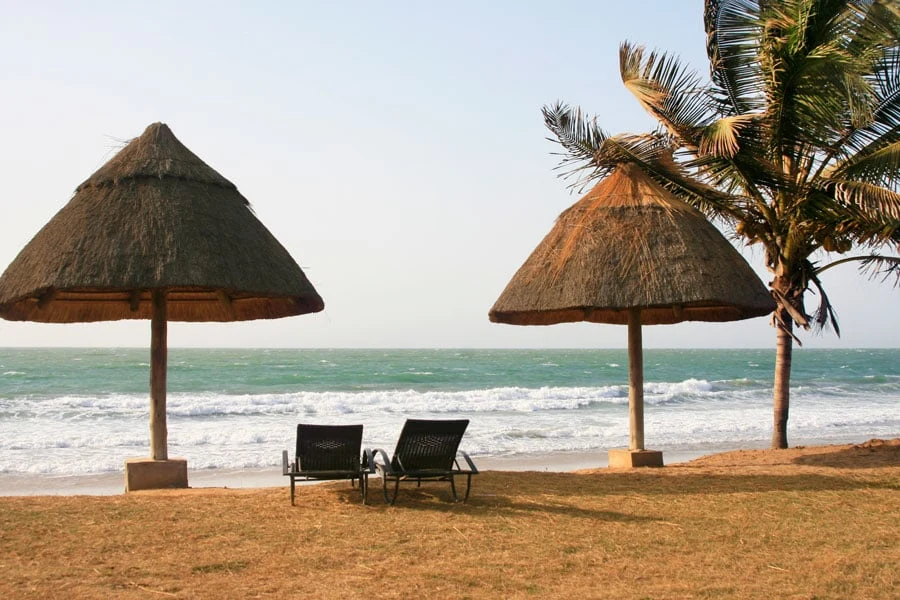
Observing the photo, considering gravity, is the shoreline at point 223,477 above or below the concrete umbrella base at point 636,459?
below

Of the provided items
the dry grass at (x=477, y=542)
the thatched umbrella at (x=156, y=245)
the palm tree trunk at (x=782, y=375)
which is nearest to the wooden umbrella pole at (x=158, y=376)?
the thatched umbrella at (x=156, y=245)

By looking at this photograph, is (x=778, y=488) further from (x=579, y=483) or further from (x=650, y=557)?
(x=650, y=557)

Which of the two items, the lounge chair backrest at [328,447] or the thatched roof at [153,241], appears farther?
the thatched roof at [153,241]

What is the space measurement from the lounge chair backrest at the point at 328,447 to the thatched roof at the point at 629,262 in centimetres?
294

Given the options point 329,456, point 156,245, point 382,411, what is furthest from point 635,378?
point 382,411

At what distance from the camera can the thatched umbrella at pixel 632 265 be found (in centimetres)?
897

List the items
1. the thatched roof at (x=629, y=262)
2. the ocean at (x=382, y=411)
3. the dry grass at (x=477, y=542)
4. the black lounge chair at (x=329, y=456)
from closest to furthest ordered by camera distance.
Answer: the dry grass at (x=477, y=542) → the black lounge chair at (x=329, y=456) → the thatched roof at (x=629, y=262) → the ocean at (x=382, y=411)

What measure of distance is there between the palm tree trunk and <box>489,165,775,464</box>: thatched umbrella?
1.35m

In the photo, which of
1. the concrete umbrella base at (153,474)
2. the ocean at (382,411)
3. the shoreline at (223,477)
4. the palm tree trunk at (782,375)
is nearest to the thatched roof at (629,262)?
the palm tree trunk at (782,375)

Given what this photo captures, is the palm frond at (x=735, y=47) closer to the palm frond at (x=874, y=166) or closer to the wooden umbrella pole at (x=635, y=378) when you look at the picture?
the palm frond at (x=874, y=166)

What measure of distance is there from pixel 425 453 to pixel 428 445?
8cm

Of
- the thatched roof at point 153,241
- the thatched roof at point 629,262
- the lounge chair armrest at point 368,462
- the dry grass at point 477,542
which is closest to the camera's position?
the dry grass at point 477,542

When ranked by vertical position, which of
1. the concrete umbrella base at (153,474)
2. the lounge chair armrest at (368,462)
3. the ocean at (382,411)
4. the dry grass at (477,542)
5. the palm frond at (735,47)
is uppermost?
the palm frond at (735,47)

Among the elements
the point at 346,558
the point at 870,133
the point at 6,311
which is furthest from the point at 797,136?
the point at 6,311
